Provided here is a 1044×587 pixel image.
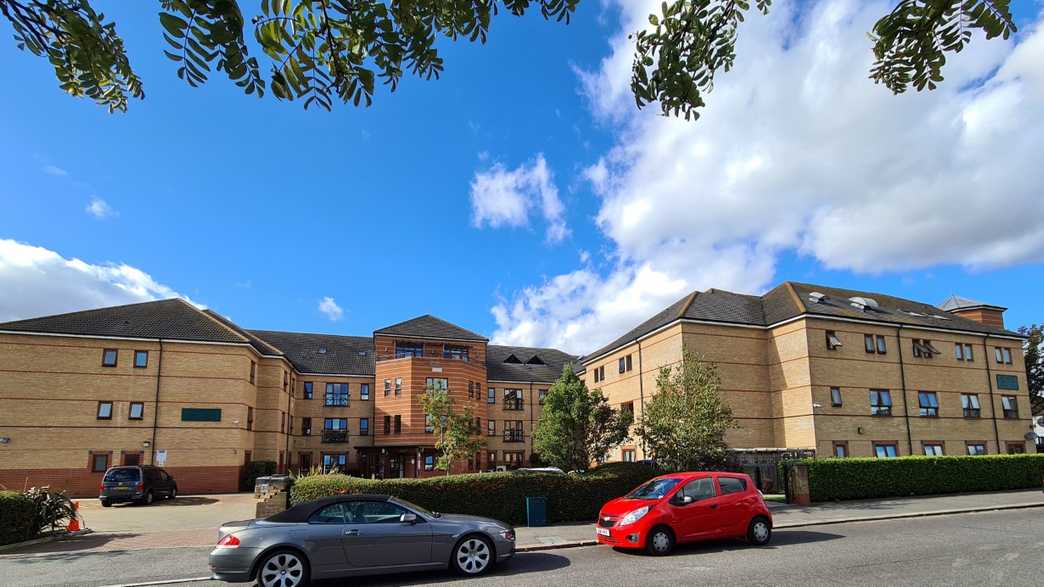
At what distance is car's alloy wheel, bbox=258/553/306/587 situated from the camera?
8984 millimetres

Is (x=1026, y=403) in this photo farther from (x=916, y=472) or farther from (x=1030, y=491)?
(x=916, y=472)

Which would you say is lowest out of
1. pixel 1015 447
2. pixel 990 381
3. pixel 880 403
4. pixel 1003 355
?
pixel 1015 447

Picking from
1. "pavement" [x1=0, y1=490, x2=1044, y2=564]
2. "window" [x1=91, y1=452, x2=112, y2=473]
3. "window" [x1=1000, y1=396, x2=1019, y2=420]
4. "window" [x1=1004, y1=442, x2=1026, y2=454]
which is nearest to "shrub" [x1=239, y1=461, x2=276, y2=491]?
"window" [x1=91, y1=452, x2=112, y2=473]

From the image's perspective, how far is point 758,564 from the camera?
10359 mm

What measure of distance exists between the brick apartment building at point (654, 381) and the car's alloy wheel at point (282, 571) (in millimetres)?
20285

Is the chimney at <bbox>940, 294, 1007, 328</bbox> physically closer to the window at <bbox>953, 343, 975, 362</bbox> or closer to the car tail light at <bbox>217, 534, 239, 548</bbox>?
the window at <bbox>953, 343, 975, 362</bbox>

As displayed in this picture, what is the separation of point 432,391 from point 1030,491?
95.1ft

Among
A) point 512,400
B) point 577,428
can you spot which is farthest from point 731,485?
point 512,400

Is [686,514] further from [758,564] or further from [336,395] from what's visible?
[336,395]

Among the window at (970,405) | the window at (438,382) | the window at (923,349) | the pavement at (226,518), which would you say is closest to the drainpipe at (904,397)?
the window at (923,349)

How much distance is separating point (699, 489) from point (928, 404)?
2601 centimetres

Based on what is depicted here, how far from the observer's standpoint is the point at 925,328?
3275cm

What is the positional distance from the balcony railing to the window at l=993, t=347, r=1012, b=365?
1692 inches

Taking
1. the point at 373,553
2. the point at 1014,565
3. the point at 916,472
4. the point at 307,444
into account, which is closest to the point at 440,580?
the point at 373,553
